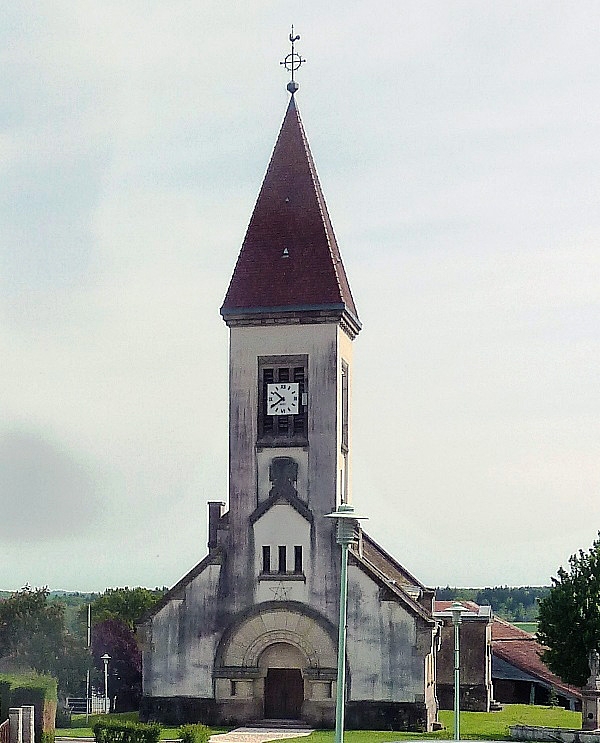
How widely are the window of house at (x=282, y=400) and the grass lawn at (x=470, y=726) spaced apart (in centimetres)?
1047

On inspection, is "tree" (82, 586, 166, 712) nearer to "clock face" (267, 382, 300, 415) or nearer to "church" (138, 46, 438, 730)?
"church" (138, 46, 438, 730)

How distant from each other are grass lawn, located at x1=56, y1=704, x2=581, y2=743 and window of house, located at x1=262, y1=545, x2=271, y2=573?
5721 millimetres

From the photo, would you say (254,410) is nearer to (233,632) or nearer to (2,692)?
(233,632)

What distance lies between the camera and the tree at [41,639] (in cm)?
6744

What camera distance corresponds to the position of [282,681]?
150 ft

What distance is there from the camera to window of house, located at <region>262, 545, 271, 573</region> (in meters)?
46.0

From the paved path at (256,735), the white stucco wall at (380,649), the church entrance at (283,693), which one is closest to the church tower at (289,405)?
the white stucco wall at (380,649)

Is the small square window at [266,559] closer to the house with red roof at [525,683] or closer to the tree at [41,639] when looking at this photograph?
the tree at [41,639]

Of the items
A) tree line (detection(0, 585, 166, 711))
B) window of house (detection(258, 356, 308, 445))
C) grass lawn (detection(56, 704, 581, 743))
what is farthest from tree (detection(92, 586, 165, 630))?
window of house (detection(258, 356, 308, 445))

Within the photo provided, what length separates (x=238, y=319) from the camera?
47500 mm

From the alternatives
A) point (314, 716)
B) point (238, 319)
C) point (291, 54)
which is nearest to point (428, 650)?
point (314, 716)

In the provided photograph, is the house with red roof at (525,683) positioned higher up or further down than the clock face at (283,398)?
further down

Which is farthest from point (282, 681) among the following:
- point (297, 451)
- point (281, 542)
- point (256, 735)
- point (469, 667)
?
point (469, 667)

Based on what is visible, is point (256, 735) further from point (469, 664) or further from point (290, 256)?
point (290, 256)
